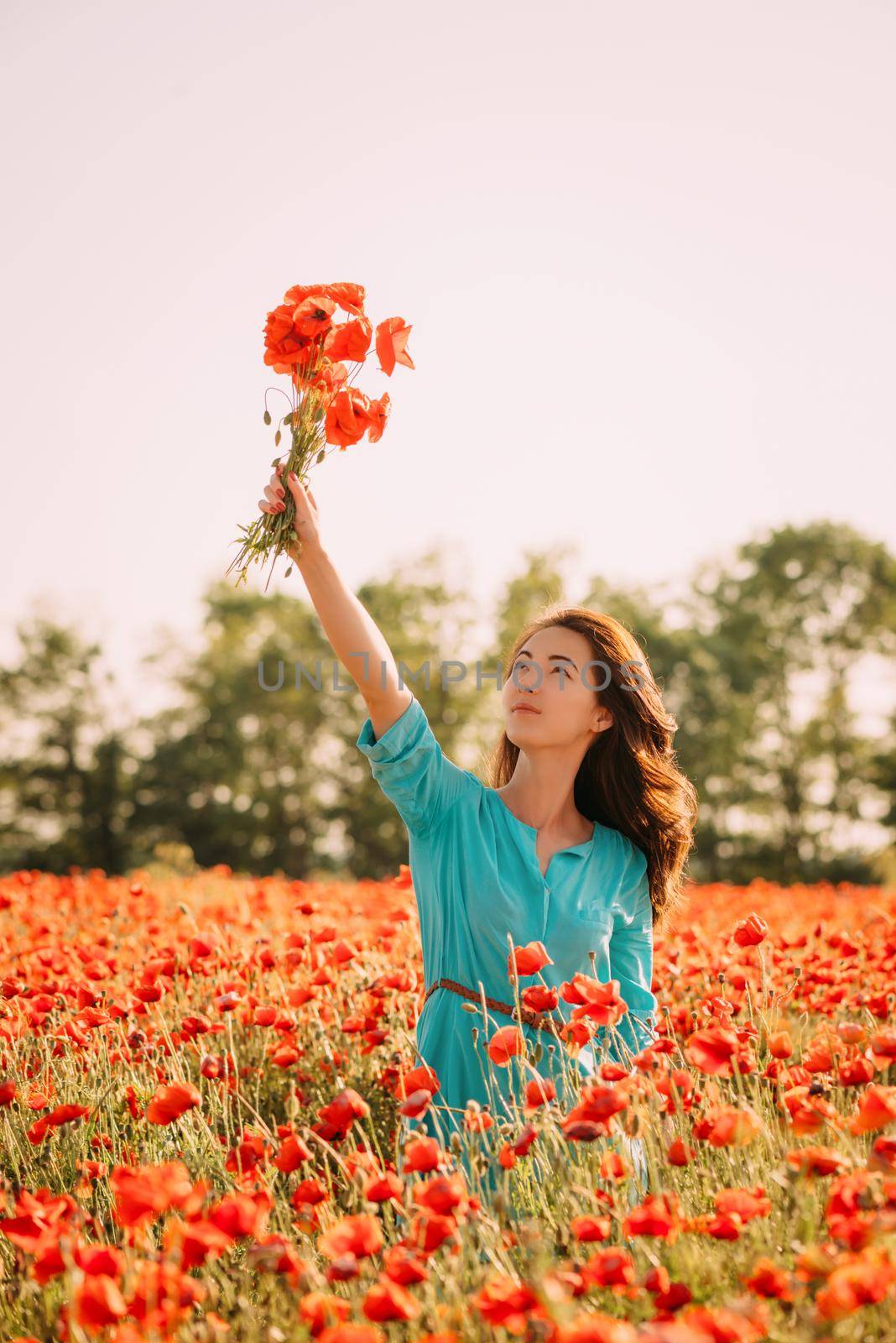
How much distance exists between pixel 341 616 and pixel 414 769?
1.57 ft

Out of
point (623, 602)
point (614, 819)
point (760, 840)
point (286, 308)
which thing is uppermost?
point (623, 602)

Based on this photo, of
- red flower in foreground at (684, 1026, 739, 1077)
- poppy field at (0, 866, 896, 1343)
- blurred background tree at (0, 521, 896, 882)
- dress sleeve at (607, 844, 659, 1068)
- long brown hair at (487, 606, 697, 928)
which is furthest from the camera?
blurred background tree at (0, 521, 896, 882)

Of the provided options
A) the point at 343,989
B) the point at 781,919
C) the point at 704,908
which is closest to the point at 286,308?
the point at 343,989

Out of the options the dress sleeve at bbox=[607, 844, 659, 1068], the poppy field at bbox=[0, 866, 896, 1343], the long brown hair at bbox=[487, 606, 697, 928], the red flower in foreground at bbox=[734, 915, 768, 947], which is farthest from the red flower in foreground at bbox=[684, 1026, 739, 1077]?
the long brown hair at bbox=[487, 606, 697, 928]

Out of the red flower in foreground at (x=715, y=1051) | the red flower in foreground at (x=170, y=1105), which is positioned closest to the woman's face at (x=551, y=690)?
the red flower in foreground at (x=715, y=1051)

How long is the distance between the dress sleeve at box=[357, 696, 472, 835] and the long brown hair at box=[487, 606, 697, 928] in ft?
1.97

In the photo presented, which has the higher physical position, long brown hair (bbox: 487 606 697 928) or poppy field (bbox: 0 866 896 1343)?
long brown hair (bbox: 487 606 697 928)

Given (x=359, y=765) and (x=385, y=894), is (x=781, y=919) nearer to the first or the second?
(x=385, y=894)

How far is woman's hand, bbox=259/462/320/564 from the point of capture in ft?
9.11

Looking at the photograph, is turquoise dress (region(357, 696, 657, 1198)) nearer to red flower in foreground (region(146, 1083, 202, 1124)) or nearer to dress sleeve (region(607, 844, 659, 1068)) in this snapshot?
dress sleeve (region(607, 844, 659, 1068))

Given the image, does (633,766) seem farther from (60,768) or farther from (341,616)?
(60,768)

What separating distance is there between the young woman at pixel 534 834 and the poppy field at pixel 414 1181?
139 mm

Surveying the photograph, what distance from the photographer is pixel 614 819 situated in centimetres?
364

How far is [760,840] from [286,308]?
25.4 m
